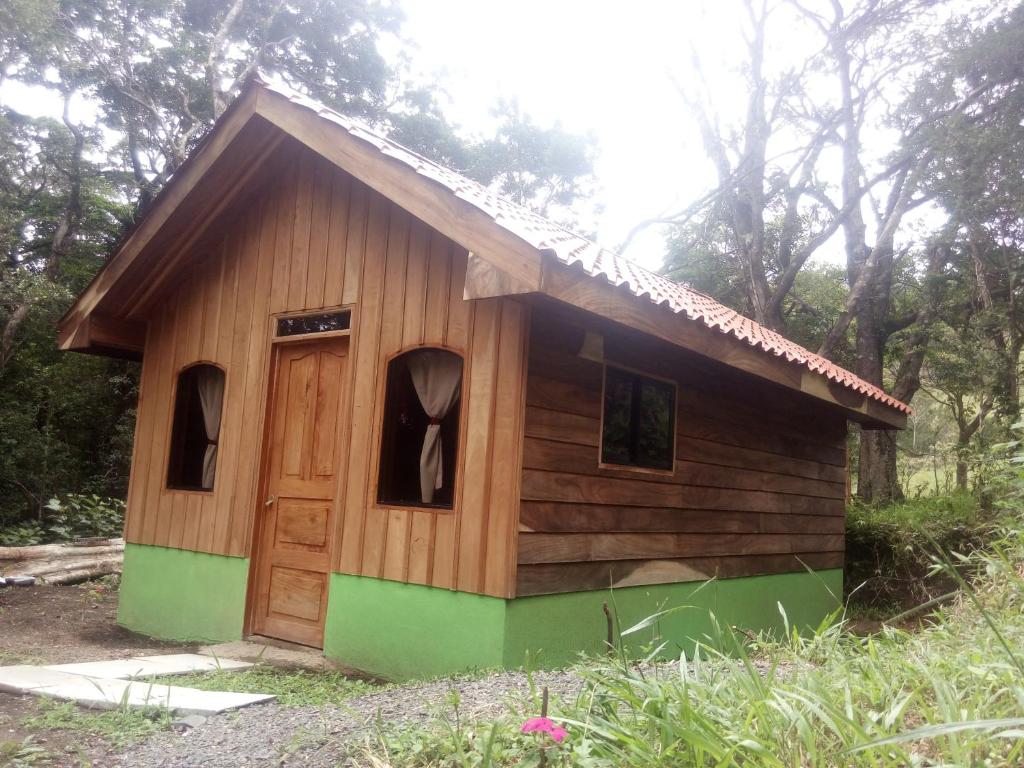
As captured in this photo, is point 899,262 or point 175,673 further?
point 899,262

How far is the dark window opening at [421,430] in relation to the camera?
5625 mm

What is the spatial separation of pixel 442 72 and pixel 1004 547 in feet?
68.9

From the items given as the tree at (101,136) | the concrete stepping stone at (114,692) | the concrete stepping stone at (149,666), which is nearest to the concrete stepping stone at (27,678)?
the concrete stepping stone at (114,692)

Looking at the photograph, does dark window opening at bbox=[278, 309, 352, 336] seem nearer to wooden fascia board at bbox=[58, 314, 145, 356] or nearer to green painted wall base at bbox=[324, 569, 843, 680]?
green painted wall base at bbox=[324, 569, 843, 680]

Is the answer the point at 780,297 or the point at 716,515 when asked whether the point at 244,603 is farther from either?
the point at 780,297

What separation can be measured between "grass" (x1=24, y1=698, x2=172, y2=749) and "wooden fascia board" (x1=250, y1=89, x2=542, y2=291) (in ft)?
9.24

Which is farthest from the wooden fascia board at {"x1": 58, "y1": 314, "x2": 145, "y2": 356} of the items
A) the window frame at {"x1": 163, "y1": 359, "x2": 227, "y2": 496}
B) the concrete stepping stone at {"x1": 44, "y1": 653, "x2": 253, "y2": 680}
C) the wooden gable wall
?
the concrete stepping stone at {"x1": 44, "y1": 653, "x2": 253, "y2": 680}

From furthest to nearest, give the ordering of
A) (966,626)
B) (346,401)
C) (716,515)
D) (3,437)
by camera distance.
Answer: (3,437)
(716,515)
(346,401)
(966,626)

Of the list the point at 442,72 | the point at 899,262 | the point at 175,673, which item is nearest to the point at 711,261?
the point at 899,262

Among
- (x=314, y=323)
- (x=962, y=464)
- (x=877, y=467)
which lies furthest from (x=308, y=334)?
(x=962, y=464)

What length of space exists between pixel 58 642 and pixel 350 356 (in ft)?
11.0

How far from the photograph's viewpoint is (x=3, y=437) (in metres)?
14.5

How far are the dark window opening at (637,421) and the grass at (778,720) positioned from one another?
118 inches

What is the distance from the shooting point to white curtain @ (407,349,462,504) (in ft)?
18.5
